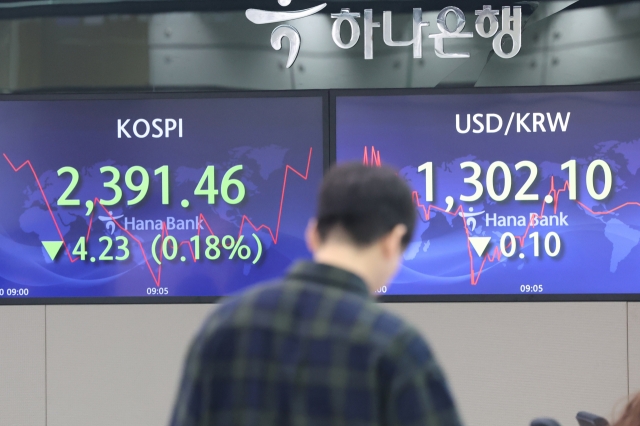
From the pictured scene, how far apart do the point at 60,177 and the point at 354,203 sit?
3.64m

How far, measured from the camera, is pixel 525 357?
4609 millimetres

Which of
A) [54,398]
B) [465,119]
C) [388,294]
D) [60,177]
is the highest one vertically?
[465,119]

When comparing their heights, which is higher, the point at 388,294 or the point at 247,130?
the point at 247,130

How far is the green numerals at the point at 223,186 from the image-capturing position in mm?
4660

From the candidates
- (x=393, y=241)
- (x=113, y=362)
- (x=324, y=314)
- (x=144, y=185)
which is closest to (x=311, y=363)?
(x=324, y=314)

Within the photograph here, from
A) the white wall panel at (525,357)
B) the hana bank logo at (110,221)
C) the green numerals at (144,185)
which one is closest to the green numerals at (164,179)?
the green numerals at (144,185)

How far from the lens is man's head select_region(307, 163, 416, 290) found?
4.56ft

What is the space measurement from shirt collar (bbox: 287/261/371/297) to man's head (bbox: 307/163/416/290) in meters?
0.01

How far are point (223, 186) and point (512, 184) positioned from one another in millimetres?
1597

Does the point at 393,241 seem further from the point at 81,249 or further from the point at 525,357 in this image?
the point at 81,249

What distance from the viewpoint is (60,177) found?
470 cm

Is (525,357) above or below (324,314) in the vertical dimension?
below

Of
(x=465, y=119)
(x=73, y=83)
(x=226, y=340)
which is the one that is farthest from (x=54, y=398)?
(x=226, y=340)

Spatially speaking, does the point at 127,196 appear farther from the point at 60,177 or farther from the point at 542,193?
the point at 542,193
